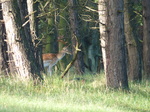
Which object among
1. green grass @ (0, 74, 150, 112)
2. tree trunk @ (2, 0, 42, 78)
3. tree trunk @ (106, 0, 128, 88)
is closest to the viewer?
green grass @ (0, 74, 150, 112)

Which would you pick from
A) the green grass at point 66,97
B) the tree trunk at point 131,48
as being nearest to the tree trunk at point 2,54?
the green grass at point 66,97

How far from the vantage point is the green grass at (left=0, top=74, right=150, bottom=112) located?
415 inches

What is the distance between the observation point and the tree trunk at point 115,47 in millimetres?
15047

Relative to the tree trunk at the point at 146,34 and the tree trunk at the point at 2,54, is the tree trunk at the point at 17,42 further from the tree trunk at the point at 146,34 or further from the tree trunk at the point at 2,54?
the tree trunk at the point at 146,34

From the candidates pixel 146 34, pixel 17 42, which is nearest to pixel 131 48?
pixel 146 34

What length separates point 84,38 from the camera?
3159 centimetres

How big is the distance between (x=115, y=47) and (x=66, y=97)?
3393mm

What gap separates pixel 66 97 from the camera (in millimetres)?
12633

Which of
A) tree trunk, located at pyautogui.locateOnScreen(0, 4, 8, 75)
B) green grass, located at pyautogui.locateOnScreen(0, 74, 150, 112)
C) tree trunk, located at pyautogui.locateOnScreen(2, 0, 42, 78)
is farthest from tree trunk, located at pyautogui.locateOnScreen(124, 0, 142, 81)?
tree trunk, located at pyautogui.locateOnScreen(2, 0, 42, 78)

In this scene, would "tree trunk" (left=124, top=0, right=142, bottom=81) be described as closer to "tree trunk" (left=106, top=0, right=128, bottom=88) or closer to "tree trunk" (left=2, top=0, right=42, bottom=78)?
"tree trunk" (left=106, top=0, right=128, bottom=88)

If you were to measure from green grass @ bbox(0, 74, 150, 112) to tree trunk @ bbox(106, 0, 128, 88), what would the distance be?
20.0 inches

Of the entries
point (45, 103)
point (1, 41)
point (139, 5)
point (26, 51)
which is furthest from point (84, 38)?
point (45, 103)

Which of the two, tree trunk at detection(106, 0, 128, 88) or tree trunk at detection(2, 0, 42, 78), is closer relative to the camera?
tree trunk at detection(2, 0, 42, 78)

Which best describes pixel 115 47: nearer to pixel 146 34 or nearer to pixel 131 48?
pixel 131 48
